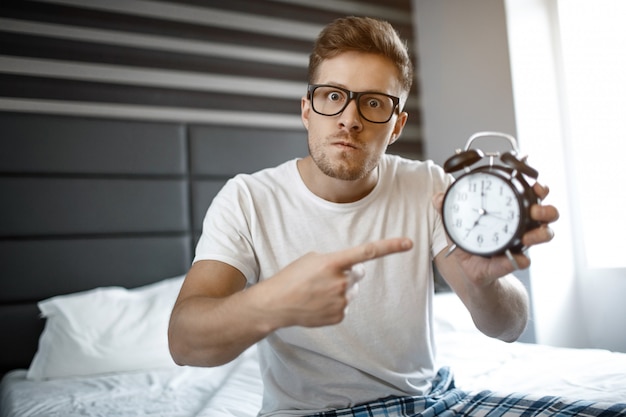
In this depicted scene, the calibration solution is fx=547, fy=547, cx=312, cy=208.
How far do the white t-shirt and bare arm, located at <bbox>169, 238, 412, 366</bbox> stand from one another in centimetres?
23

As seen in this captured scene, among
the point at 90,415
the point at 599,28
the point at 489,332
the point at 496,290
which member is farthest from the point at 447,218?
the point at 599,28

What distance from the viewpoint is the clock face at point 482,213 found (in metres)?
0.98

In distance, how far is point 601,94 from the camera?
2.40 metres

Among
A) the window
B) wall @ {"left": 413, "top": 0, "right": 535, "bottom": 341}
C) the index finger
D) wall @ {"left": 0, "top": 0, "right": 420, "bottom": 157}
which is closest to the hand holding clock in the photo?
the index finger

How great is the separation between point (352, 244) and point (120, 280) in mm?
1669

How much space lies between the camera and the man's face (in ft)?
4.18

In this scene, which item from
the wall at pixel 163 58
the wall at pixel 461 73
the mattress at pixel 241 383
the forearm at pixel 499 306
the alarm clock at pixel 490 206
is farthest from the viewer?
the wall at pixel 461 73

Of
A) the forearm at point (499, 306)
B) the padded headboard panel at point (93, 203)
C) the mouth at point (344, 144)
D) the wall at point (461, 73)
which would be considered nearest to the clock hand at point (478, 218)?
the forearm at point (499, 306)

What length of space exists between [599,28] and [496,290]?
180 cm

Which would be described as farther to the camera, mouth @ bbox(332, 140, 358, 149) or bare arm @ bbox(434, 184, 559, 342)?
mouth @ bbox(332, 140, 358, 149)

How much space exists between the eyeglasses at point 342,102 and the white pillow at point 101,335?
1.37m

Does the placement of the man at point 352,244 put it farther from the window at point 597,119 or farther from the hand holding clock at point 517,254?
the window at point 597,119

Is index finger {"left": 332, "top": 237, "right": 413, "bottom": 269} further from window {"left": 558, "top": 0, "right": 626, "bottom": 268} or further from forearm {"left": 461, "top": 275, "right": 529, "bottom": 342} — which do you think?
window {"left": 558, "top": 0, "right": 626, "bottom": 268}

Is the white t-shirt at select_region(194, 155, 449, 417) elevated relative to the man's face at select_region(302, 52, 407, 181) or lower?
lower
